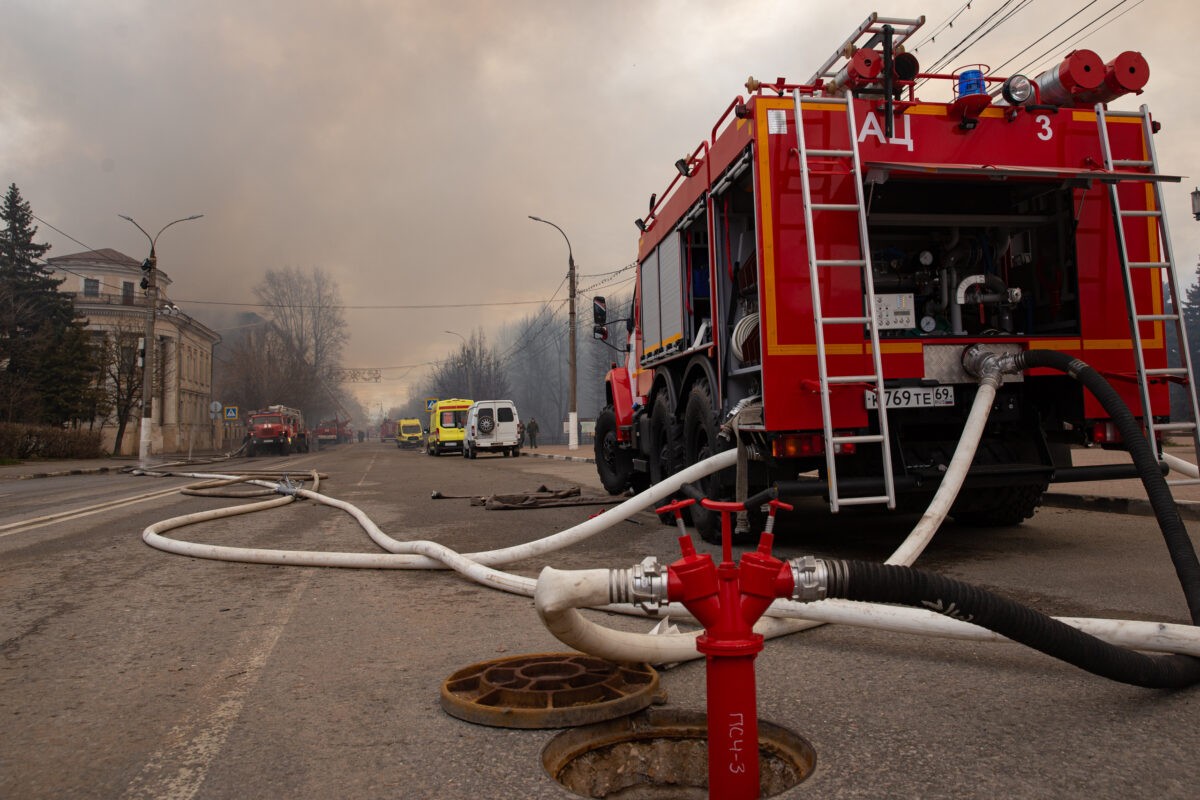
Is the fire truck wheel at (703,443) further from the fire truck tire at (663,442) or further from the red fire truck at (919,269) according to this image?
the fire truck tire at (663,442)

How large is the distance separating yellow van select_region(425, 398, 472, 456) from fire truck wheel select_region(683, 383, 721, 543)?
1251 inches

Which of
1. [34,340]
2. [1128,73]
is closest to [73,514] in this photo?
[1128,73]

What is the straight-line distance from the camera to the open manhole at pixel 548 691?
9.25 feet

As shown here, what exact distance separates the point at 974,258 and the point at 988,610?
4611mm

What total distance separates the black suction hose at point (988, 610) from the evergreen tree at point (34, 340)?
38536 mm

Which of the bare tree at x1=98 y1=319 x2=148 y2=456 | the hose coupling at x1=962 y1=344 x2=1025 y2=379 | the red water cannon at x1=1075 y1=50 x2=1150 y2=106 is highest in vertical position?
the bare tree at x1=98 y1=319 x2=148 y2=456

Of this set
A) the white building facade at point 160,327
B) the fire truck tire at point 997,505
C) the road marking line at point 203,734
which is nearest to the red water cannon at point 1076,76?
the fire truck tire at point 997,505

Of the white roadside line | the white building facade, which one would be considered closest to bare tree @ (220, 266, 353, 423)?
the white building facade

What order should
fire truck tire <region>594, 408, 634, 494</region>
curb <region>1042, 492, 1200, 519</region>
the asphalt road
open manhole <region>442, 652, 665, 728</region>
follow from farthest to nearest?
fire truck tire <region>594, 408, 634, 494</region>
curb <region>1042, 492, 1200, 519</region>
open manhole <region>442, 652, 665, 728</region>
the asphalt road

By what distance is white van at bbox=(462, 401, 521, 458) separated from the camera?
33.5 meters

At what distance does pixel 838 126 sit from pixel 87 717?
205 inches

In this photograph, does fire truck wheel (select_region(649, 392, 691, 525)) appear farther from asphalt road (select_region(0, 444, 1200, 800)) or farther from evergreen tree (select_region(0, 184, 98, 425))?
evergreen tree (select_region(0, 184, 98, 425))

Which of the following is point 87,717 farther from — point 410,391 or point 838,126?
point 410,391

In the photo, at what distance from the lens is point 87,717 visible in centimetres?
309
